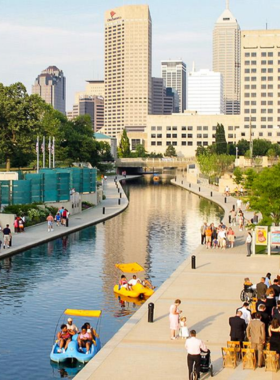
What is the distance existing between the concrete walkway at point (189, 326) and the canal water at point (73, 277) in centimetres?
175

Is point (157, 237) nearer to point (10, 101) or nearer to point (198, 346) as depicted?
point (198, 346)

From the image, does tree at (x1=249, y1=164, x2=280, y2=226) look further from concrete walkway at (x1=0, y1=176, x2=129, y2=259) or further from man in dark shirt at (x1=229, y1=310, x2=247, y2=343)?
man in dark shirt at (x1=229, y1=310, x2=247, y2=343)

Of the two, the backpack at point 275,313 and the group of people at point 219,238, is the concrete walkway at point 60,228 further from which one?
the backpack at point 275,313

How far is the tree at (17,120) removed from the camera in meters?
113

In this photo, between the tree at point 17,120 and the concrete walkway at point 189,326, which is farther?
the tree at point 17,120

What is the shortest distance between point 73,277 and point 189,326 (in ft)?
A: 51.7

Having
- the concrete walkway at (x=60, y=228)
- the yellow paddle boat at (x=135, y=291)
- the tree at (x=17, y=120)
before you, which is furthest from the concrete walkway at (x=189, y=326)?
the tree at (x=17, y=120)

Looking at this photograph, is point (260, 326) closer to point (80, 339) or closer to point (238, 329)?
point (238, 329)

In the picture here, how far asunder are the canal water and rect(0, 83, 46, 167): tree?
127 ft

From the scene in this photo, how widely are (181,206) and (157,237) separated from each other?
3506 centimetres

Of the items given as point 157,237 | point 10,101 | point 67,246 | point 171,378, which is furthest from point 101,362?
point 10,101

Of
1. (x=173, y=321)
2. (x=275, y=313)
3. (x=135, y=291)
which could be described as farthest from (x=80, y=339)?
(x=135, y=291)

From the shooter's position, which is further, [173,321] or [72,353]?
[173,321]

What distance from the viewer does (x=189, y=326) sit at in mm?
27797
